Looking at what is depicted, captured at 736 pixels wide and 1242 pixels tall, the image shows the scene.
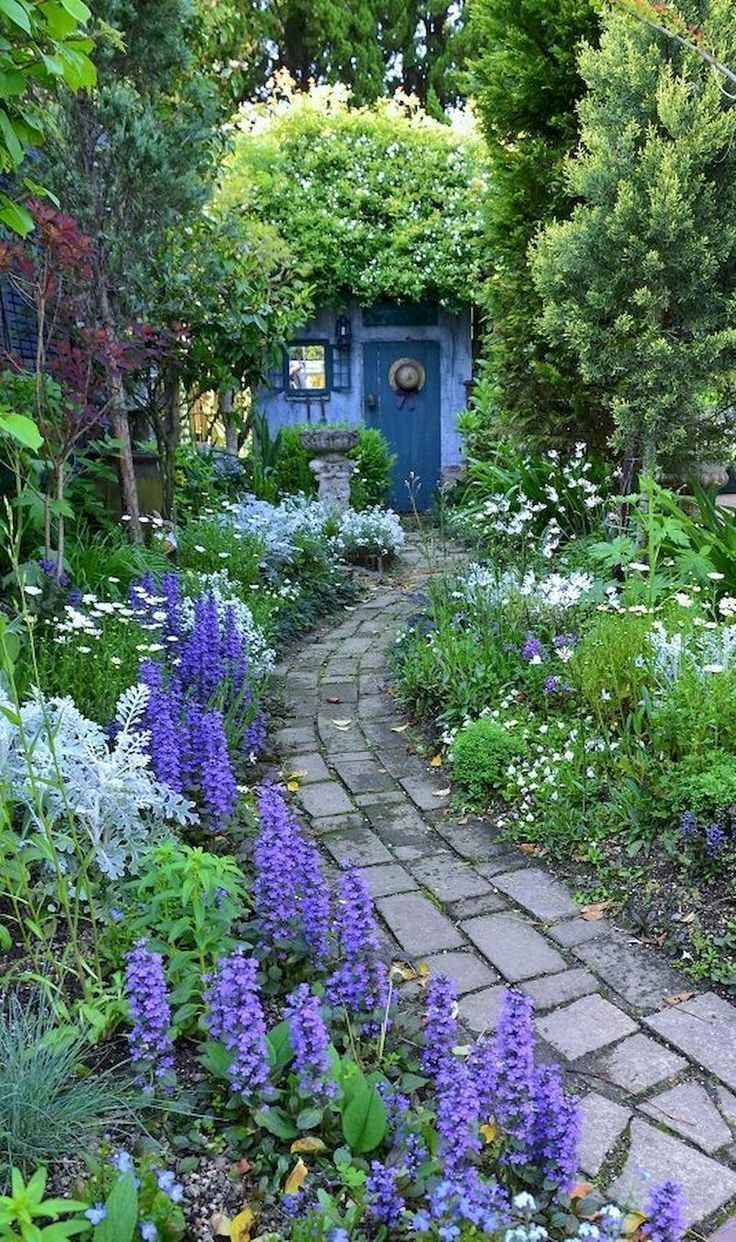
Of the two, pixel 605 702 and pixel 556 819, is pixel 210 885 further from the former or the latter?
pixel 605 702

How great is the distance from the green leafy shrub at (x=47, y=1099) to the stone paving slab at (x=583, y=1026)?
0.98m

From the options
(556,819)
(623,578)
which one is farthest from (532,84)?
(556,819)

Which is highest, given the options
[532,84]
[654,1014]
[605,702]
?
[532,84]

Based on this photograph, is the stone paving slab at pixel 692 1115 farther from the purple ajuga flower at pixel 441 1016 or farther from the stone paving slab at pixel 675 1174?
the purple ajuga flower at pixel 441 1016

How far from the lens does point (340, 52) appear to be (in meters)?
13.9

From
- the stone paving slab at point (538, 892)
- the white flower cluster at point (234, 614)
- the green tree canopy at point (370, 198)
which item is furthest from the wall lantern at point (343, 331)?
the stone paving slab at point (538, 892)

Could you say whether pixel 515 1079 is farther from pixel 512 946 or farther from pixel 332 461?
pixel 332 461

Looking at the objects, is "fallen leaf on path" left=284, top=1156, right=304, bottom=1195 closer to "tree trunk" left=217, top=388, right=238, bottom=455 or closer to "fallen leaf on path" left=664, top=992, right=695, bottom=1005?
"fallen leaf on path" left=664, top=992, right=695, bottom=1005

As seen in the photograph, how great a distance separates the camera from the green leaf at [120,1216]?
4.33 ft

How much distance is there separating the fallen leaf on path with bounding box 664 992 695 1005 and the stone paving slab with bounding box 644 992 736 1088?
0.01 m

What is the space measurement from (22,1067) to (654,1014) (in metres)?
1.43

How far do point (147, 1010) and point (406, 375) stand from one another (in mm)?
9289

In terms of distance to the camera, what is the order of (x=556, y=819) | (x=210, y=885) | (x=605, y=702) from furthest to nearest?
(x=605, y=702)
(x=556, y=819)
(x=210, y=885)

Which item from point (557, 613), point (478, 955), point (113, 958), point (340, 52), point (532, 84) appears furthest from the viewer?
point (340, 52)
